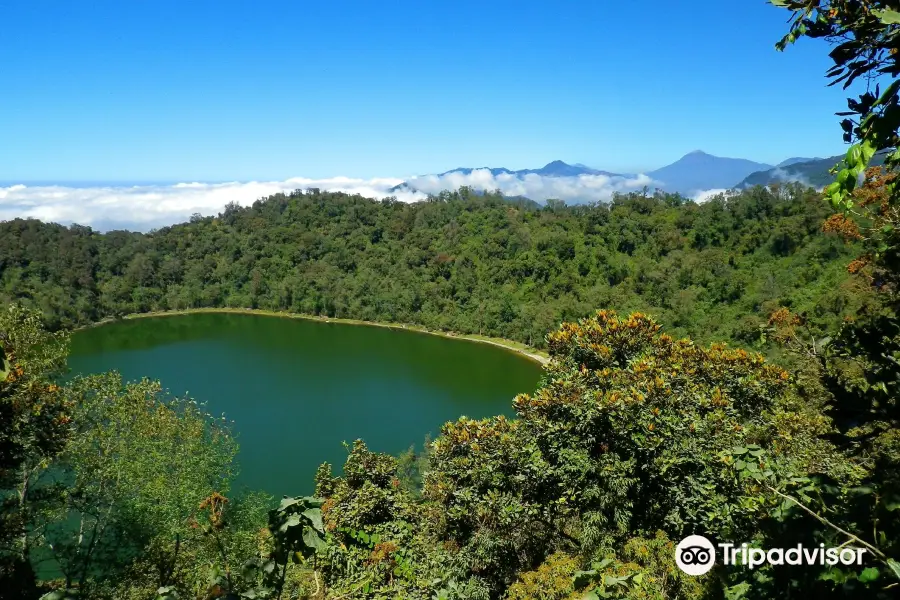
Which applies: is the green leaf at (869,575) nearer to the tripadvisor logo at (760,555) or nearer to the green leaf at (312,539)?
A: the tripadvisor logo at (760,555)

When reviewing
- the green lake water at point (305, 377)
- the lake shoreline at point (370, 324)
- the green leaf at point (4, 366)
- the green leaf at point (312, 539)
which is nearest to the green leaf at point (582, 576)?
the green leaf at point (312, 539)

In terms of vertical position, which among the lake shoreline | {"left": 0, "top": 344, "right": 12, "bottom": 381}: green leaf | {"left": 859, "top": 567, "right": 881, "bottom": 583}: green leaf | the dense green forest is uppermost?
{"left": 0, "top": 344, "right": 12, "bottom": 381}: green leaf

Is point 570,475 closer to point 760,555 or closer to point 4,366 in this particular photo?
point 760,555

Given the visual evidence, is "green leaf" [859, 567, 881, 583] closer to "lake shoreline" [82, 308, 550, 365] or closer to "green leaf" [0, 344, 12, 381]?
"green leaf" [0, 344, 12, 381]

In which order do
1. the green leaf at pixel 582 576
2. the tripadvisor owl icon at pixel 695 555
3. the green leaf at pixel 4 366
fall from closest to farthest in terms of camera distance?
the green leaf at pixel 4 366
the green leaf at pixel 582 576
the tripadvisor owl icon at pixel 695 555

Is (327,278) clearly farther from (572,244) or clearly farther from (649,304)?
(649,304)

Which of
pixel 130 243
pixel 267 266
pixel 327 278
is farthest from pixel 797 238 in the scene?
pixel 130 243

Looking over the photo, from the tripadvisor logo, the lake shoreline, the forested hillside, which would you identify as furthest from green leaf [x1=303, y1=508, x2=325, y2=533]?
the lake shoreline
